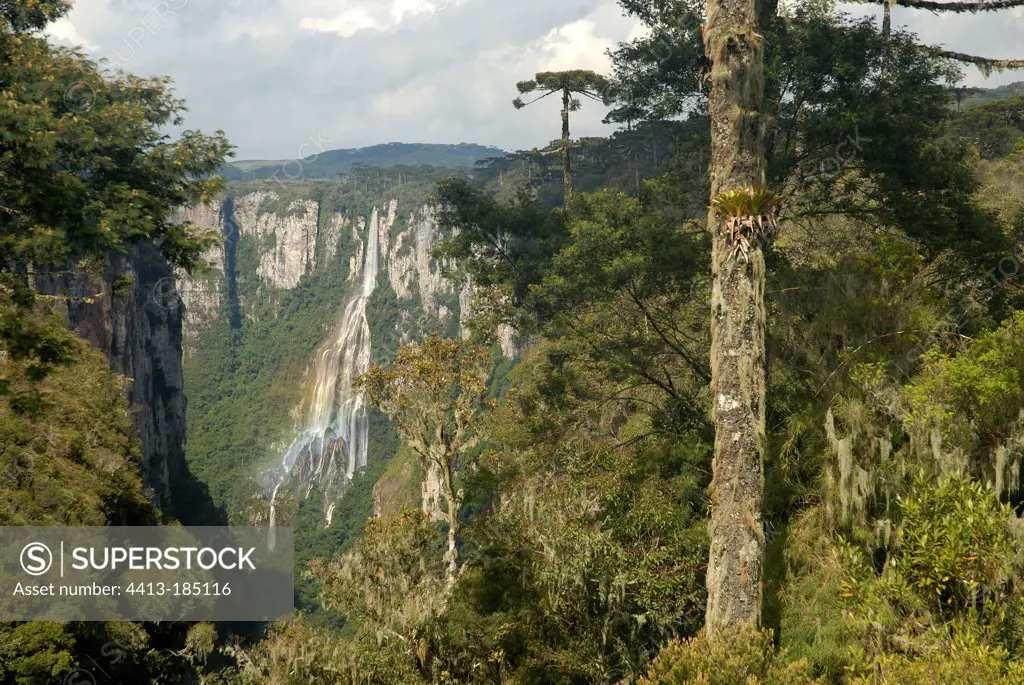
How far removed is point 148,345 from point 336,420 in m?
46.0

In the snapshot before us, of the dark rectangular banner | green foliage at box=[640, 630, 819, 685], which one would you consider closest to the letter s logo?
the dark rectangular banner

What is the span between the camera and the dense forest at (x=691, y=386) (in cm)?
655

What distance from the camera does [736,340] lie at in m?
7.13

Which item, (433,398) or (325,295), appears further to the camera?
(325,295)

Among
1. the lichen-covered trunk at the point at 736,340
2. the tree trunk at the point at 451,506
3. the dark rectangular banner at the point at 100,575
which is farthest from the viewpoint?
the dark rectangular banner at the point at 100,575

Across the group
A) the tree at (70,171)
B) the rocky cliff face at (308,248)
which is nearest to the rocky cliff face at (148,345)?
the tree at (70,171)

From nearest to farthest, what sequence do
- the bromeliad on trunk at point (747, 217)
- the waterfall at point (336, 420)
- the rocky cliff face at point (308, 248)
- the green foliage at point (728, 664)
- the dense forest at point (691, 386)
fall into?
1. the green foliage at point (728, 664)
2. the dense forest at point (691, 386)
3. the bromeliad on trunk at point (747, 217)
4. the waterfall at point (336, 420)
5. the rocky cliff face at point (308, 248)

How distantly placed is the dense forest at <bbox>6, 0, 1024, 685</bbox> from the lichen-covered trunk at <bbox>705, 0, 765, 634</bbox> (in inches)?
1.0

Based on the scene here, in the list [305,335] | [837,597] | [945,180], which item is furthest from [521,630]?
[305,335]

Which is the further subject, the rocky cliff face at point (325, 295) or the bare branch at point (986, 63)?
the rocky cliff face at point (325, 295)

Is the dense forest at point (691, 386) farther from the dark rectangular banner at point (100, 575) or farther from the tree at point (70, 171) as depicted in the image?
the dark rectangular banner at point (100, 575)

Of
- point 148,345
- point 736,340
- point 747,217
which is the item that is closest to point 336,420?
point 148,345

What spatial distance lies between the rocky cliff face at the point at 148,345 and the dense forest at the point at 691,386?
103 ft

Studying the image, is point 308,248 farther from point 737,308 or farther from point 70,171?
point 737,308
